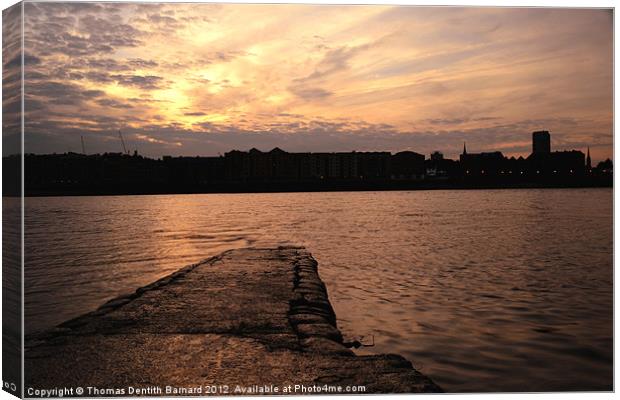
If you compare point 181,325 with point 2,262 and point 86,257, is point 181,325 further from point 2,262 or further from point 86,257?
point 86,257

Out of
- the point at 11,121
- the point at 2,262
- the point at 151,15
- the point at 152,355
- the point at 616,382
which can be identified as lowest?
the point at 616,382

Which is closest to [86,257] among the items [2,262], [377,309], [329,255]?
[329,255]

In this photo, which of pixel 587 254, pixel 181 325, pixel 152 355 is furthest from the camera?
pixel 587 254

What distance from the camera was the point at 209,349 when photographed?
207 inches

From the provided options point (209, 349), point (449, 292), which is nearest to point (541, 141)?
point (449, 292)

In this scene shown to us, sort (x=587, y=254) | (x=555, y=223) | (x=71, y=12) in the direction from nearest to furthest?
(x=71, y=12), (x=587, y=254), (x=555, y=223)

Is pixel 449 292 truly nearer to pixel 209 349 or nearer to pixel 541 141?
pixel 541 141

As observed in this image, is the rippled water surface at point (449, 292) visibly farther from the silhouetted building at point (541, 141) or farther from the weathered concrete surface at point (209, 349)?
the silhouetted building at point (541, 141)

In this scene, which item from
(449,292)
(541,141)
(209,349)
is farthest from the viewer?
(541,141)

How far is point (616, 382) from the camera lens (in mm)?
5652

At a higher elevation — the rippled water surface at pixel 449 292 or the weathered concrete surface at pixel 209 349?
the weathered concrete surface at pixel 209 349

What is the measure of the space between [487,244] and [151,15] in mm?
14768

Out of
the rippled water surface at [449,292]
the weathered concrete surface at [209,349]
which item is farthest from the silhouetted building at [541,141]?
the weathered concrete surface at [209,349]

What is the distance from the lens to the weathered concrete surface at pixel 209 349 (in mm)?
4793
